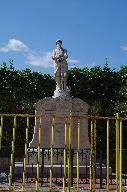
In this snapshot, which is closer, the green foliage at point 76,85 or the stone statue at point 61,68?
the stone statue at point 61,68

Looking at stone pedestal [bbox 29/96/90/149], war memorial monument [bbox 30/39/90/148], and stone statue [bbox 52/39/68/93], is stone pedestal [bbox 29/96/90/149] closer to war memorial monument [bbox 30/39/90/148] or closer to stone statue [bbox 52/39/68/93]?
war memorial monument [bbox 30/39/90/148]

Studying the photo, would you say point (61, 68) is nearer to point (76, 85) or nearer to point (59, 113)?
point (59, 113)

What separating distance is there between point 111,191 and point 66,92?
834 cm

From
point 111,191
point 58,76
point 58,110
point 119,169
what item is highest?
point 58,76

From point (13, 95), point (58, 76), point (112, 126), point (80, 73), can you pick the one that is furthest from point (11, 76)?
point (58, 76)

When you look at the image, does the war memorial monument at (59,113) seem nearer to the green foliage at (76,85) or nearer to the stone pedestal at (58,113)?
the stone pedestal at (58,113)

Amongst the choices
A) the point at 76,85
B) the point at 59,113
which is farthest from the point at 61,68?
the point at 76,85

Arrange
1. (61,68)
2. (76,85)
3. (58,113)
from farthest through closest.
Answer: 1. (76,85)
2. (61,68)
3. (58,113)

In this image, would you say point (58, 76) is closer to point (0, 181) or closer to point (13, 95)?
point (0, 181)

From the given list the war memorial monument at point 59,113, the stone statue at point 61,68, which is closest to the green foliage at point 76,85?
the stone statue at point 61,68

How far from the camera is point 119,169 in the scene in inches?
296

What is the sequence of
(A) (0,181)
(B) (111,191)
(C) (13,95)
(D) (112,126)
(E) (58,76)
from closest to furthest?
(B) (111,191)
(A) (0,181)
(E) (58,76)
(D) (112,126)
(C) (13,95)

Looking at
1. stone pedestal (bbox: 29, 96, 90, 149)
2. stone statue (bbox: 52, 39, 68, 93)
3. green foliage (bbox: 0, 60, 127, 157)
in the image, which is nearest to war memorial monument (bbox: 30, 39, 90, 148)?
stone pedestal (bbox: 29, 96, 90, 149)

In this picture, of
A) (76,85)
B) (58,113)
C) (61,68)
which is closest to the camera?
(58,113)
